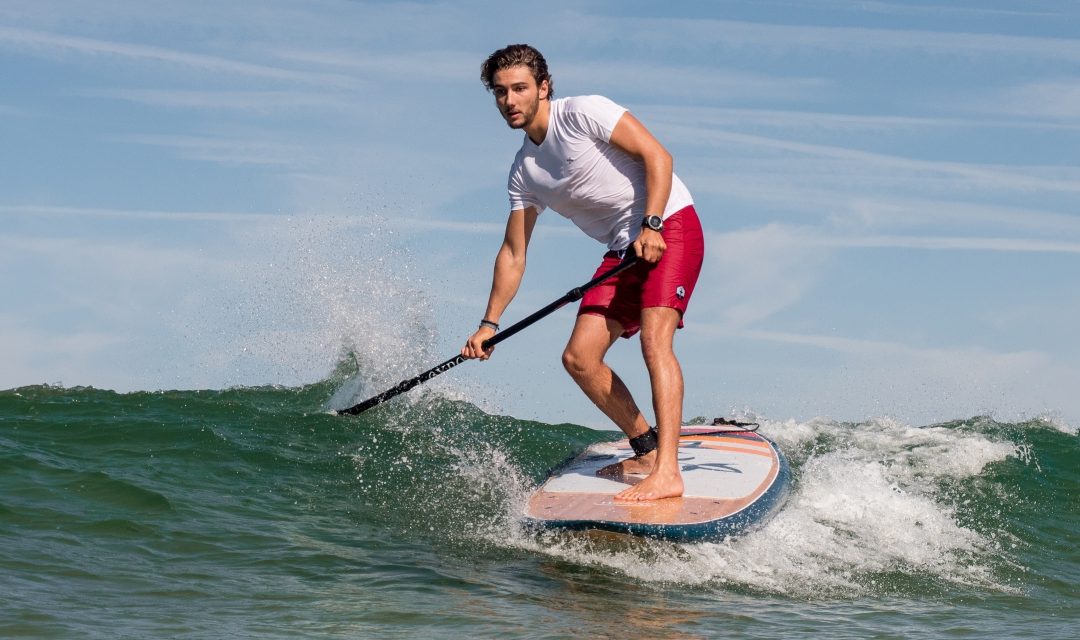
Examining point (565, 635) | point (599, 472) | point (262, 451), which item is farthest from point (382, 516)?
point (565, 635)

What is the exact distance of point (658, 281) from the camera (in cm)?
535

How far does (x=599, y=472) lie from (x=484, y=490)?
1.02 metres

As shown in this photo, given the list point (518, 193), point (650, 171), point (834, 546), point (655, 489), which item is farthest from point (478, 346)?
point (834, 546)

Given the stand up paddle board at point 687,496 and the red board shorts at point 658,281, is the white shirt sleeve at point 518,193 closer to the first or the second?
the red board shorts at point 658,281

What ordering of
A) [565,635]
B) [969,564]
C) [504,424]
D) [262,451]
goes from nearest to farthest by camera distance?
[565,635] → [969,564] → [262,451] → [504,424]

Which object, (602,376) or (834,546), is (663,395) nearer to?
(602,376)

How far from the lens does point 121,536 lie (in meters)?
5.43

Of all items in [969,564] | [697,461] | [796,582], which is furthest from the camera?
[697,461]

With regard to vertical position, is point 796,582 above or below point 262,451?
below

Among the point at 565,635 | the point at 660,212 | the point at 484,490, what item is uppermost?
the point at 660,212

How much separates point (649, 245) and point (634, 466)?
1581 mm

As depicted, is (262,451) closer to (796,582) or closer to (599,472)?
(599,472)

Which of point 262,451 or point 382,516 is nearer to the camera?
point 382,516

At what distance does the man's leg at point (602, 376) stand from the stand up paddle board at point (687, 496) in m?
0.28
